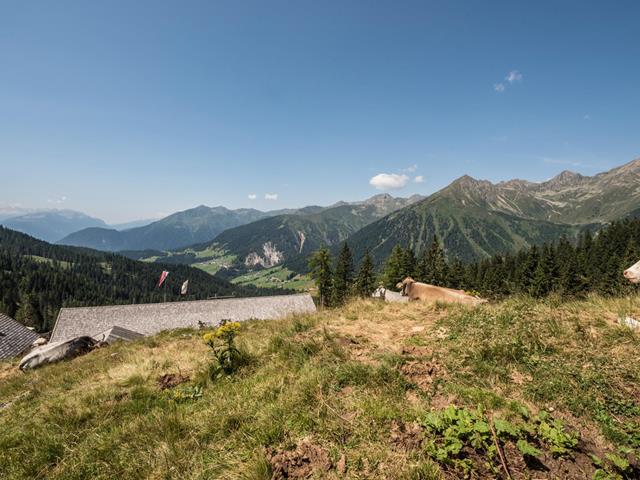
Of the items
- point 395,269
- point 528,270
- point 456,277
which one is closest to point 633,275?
point 395,269

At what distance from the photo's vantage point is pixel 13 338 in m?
25.7

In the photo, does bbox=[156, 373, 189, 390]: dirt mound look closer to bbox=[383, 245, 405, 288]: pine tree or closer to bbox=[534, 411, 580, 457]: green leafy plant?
bbox=[534, 411, 580, 457]: green leafy plant

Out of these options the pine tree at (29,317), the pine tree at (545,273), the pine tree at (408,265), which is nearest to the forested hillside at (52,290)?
the pine tree at (29,317)

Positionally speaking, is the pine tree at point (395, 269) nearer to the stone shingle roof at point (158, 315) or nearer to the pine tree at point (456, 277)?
the pine tree at point (456, 277)

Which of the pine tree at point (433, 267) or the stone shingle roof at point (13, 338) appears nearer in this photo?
the stone shingle roof at point (13, 338)

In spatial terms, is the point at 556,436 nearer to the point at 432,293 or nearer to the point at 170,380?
the point at 170,380

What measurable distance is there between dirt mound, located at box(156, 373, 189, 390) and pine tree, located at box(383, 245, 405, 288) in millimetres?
54100

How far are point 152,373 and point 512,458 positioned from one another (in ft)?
28.4

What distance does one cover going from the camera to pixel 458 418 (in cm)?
398

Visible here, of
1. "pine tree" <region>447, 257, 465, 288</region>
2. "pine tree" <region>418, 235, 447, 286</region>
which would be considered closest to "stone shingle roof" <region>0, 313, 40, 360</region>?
"pine tree" <region>418, 235, 447, 286</region>

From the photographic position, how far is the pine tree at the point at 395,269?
192 ft

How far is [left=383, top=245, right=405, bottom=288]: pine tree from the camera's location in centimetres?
5862

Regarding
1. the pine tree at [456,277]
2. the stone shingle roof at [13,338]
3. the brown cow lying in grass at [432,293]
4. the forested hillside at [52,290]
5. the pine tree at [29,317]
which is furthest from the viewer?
the forested hillside at [52,290]

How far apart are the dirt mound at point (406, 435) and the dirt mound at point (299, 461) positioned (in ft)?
2.83
